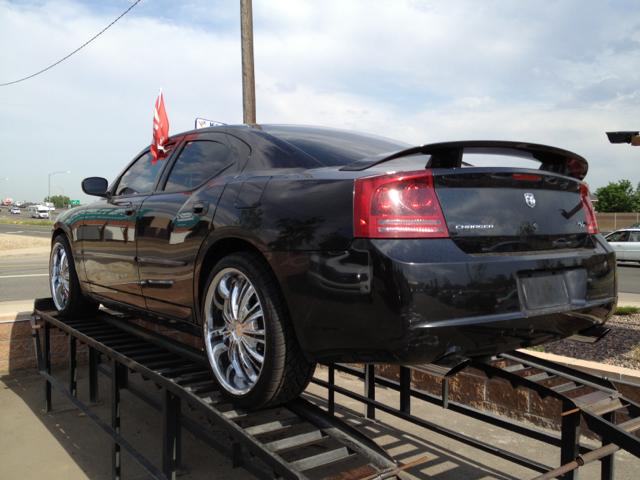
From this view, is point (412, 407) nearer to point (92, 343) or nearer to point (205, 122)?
point (92, 343)

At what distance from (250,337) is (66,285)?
3118 mm

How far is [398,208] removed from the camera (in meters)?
2.08

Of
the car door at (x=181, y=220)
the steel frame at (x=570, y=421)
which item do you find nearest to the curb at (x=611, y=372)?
the steel frame at (x=570, y=421)

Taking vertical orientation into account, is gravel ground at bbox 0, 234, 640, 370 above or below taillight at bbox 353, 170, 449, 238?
below

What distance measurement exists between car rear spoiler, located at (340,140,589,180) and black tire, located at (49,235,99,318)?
338 centimetres

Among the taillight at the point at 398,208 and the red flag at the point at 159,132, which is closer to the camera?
the taillight at the point at 398,208

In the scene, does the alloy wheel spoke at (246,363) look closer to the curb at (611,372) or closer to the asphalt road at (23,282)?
the curb at (611,372)

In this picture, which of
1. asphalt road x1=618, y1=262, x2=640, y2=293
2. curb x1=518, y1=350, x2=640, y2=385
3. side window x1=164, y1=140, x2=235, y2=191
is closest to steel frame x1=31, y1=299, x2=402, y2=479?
side window x1=164, y1=140, x2=235, y2=191

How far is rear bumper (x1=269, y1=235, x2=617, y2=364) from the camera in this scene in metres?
1.98

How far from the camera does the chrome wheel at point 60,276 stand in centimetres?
492

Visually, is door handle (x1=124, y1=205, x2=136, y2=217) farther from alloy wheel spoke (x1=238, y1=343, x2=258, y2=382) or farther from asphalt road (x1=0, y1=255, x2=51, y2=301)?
asphalt road (x1=0, y1=255, x2=51, y2=301)

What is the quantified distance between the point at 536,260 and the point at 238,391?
149 centimetres

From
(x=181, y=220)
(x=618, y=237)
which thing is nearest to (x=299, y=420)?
(x=181, y=220)

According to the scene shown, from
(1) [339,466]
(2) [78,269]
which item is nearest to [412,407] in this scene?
(1) [339,466]
